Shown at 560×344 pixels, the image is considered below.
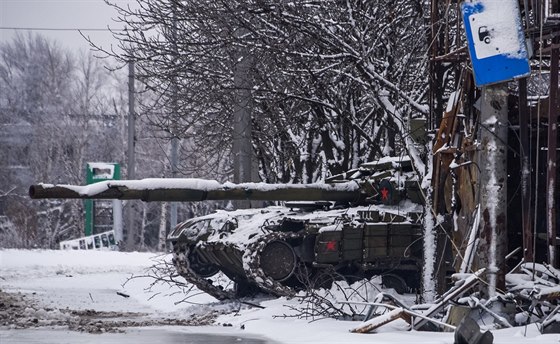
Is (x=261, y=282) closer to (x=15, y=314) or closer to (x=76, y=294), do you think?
(x=15, y=314)

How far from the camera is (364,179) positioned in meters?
17.6

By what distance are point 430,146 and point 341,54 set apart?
299cm

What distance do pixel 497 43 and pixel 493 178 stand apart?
1.38 meters

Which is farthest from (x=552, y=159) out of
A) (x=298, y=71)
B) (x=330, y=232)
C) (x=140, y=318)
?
(x=298, y=71)

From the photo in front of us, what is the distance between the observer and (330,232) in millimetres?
17016

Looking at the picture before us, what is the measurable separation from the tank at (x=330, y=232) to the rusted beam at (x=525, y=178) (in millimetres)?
4380

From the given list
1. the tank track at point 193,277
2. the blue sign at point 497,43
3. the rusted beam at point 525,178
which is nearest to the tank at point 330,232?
the tank track at point 193,277

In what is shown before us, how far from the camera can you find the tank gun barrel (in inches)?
598

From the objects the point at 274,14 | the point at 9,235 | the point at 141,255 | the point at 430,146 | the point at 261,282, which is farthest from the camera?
the point at 9,235

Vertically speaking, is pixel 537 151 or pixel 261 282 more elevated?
pixel 537 151

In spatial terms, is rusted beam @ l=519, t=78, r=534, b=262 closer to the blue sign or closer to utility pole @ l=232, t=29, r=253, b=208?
the blue sign

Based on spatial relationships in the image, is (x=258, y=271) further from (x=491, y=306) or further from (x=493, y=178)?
(x=491, y=306)

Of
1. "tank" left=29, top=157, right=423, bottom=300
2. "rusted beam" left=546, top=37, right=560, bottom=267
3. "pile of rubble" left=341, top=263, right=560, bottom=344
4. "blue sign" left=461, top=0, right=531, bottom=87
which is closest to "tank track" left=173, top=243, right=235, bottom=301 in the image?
"tank" left=29, top=157, right=423, bottom=300

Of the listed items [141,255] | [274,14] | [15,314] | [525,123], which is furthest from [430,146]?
[141,255]
